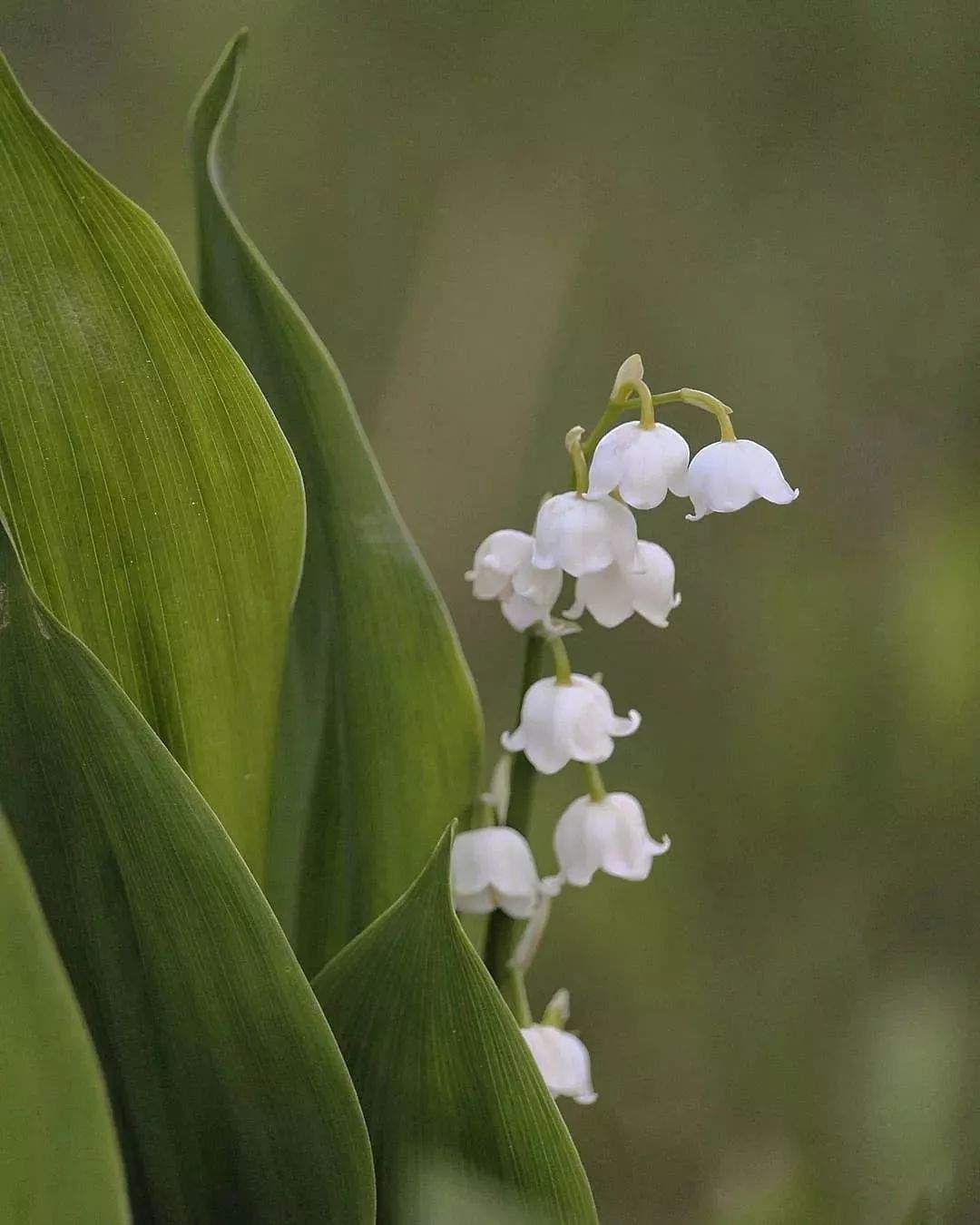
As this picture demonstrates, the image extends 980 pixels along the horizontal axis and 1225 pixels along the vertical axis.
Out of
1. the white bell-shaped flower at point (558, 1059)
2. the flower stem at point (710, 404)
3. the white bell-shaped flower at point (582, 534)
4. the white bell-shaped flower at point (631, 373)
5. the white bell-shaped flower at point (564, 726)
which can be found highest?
the white bell-shaped flower at point (631, 373)

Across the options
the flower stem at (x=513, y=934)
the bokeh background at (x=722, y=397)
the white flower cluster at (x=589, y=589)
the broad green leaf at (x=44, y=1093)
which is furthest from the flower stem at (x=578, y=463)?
the bokeh background at (x=722, y=397)

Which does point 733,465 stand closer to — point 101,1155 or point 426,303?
point 101,1155

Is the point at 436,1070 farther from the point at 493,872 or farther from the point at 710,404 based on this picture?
the point at 710,404

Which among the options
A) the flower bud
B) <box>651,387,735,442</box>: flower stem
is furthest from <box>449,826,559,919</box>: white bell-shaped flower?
<box>651,387,735,442</box>: flower stem

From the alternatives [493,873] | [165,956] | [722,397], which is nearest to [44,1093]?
[165,956]

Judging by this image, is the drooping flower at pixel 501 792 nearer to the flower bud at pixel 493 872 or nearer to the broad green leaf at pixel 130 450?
the flower bud at pixel 493 872

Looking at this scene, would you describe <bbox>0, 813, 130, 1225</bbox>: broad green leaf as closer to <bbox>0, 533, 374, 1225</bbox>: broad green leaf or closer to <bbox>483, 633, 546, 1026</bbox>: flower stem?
<bbox>0, 533, 374, 1225</bbox>: broad green leaf
